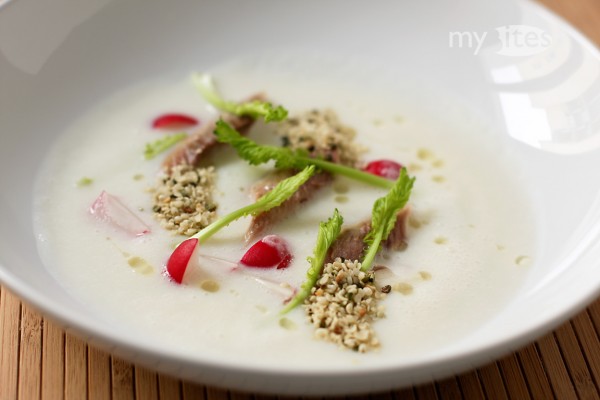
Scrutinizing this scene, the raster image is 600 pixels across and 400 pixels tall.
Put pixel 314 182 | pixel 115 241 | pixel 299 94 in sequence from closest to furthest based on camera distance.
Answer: pixel 115 241
pixel 314 182
pixel 299 94

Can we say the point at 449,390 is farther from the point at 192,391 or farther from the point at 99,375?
the point at 99,375

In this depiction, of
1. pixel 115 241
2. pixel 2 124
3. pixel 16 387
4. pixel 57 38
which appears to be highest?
pixel 57 38

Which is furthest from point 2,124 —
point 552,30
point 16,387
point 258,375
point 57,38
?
point 552,30

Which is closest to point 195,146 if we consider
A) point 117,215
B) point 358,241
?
point 117,215

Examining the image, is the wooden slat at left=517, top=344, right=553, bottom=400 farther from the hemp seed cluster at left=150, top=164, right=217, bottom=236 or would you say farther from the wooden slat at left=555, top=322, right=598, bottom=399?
the hemp seed cluster at left=150, top=164, right=217, bottom=236

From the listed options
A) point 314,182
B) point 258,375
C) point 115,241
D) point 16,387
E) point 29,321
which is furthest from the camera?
point 314,182

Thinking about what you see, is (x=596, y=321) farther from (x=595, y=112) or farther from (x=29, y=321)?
(x=29, y=321)

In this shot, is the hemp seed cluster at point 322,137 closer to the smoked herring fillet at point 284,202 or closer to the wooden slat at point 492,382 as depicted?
the smoked herring fillet at point 284,202

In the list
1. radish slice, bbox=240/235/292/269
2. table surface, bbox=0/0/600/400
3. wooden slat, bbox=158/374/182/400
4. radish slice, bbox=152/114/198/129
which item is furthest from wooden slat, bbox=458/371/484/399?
radish slice, bbox=152/114/198/129
